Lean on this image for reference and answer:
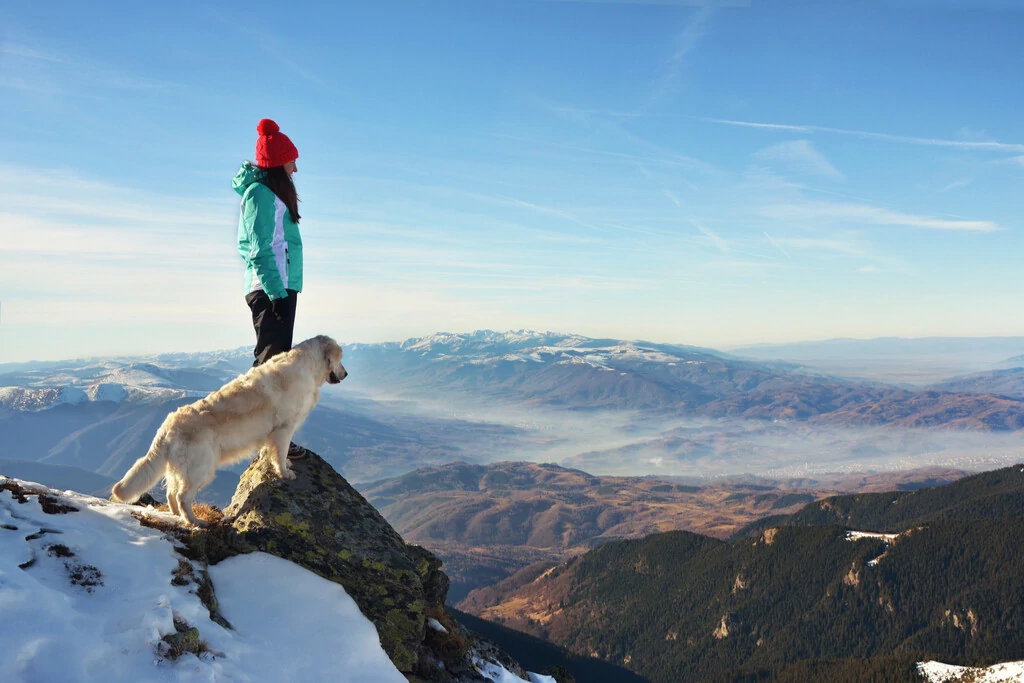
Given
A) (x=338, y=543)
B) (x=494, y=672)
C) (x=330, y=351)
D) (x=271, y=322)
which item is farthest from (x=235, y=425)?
(x=494, y=672)

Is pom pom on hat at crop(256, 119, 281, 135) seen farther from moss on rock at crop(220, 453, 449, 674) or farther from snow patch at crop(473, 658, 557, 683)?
snow patch at crop(473, 658, 557, 683)

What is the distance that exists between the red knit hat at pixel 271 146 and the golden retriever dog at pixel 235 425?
11.3 feet

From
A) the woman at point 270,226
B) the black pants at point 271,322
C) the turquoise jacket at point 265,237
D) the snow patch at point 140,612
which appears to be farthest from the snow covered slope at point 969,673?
the turquoise jacket at point 265,237

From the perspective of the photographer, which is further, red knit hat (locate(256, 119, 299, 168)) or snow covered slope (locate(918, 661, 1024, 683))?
snow covered slope (locate(918, 661, 1024, 683))

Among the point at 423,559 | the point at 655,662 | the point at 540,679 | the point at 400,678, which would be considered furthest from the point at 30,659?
the point at 655,662

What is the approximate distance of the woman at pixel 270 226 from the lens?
1114 centimetres

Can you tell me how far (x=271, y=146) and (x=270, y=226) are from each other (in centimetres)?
148

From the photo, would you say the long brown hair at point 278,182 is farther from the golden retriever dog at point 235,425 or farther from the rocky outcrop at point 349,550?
the rocky outcrop at point 349,550

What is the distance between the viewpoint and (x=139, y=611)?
7.72m

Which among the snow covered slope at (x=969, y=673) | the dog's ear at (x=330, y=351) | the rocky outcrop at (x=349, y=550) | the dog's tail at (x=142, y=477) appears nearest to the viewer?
the dog's tail at (x=142, y=477)

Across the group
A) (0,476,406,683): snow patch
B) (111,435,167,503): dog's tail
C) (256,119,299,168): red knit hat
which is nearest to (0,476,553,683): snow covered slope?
(0,476,406,683): snow patch

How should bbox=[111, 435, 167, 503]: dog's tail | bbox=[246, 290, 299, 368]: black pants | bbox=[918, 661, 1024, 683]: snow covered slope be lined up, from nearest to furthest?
1. bbox=[111, 435, 167, 503]: dog's tail
2. bbox=[246, 290, 299, 368]: black pants
3. bbox=[918, 661, 1024, 683]: snow covered slope

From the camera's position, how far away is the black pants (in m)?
11.9

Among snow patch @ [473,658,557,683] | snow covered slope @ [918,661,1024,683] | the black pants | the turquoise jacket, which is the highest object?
the turquoise jacket
